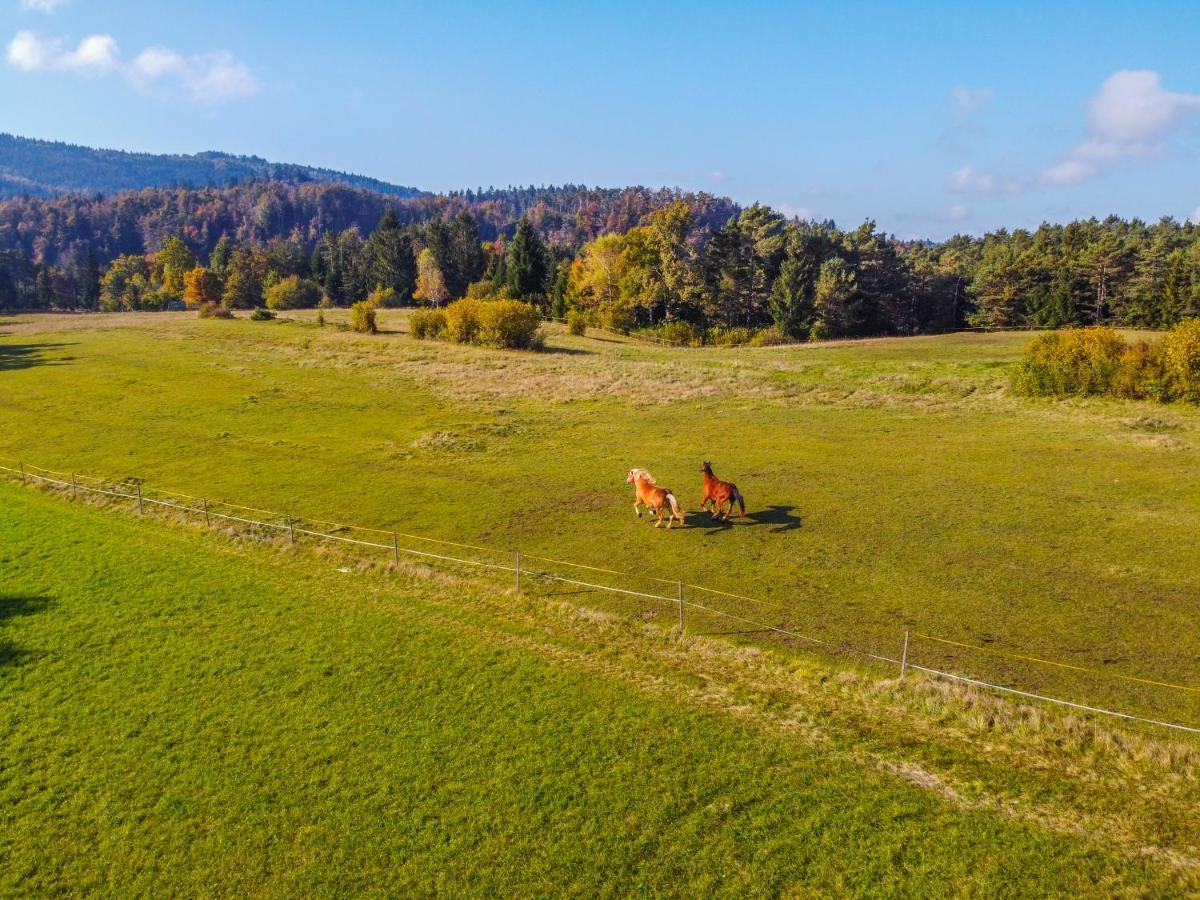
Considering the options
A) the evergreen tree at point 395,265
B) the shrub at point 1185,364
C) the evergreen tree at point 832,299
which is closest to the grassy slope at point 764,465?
the shrub at point 1185,364

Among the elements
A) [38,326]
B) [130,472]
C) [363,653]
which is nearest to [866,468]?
[363,653]

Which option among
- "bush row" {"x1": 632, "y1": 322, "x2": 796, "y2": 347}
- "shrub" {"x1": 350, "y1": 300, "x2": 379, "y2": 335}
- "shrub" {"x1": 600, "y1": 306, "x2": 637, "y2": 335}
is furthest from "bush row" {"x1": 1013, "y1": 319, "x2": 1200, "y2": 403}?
"shrub" {"x1": 350, "y1": 300, "x2": 379, "y2": 335}

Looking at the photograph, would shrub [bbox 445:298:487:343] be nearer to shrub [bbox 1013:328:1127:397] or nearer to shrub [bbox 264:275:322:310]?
shrub [bbox 1013:328:1127:397]

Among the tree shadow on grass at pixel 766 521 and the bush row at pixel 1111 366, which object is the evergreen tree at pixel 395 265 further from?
the tree shadow on grass at pixel 766 521

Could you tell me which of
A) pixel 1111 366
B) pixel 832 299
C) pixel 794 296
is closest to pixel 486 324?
pixel 794 296

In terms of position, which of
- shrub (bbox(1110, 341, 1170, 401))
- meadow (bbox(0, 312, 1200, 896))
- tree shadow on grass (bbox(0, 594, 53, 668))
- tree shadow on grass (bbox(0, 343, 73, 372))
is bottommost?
tree shadow on grass (bbox(0, 594, 53, 668))

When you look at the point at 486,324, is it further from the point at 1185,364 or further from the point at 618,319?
the point at 1185,364

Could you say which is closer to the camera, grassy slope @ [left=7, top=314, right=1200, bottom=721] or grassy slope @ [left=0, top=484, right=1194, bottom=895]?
grassy slope @ [left=0, top=484, right=1194, bottom=895]
